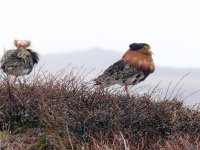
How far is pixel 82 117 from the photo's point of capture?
33.7ft

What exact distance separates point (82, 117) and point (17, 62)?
344 cm

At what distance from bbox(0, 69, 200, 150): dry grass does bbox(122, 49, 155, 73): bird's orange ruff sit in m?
1.08

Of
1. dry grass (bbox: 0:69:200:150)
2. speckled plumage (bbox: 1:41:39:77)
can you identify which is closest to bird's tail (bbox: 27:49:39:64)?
speckled plumage (bbox: 1:41:39:77)

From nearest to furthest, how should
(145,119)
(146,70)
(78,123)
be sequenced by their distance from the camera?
(78,123) < (145,119) < (146,70)

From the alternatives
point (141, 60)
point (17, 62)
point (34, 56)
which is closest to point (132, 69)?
point (141, 60)

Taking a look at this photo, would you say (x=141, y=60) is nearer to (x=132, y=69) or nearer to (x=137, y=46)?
(x=132, y=69)

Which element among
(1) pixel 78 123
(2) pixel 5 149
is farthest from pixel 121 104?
(2) pixel 5 149

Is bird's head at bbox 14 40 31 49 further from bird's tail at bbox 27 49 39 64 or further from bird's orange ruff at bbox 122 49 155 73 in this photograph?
bird's orange ruff at bbox 122 49 155 73

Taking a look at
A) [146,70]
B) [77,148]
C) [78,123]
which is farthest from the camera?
[146,70]

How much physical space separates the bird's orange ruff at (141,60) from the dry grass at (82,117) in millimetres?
1079

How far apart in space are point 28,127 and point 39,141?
38.4 inches

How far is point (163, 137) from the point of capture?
1090 centimetres

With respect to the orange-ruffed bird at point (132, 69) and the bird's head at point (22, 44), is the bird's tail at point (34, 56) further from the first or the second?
the orange-ruffed bird at point (132, 69)

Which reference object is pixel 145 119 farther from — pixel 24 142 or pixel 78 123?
pixel 24 142
